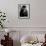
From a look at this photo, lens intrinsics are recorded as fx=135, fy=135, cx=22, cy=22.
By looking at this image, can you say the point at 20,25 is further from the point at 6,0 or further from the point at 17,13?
the point at 6,0

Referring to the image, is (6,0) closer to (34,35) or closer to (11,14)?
(11,14)

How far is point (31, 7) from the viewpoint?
12.7ft

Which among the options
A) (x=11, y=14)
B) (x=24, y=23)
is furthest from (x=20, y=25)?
(x=11, y=14)

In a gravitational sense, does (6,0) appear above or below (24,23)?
above

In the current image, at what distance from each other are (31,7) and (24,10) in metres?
0.22

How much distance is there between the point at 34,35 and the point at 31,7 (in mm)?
807

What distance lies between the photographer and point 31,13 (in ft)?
12.8

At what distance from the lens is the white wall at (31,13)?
388 cm

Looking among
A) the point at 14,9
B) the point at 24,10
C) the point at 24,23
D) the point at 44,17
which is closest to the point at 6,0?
the point at 14,9

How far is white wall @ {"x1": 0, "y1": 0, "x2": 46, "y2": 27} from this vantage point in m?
3.88

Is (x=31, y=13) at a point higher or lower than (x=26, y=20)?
higher

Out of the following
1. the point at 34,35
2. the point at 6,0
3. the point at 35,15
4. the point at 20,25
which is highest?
the point at 6,0

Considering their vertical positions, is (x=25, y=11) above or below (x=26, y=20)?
above

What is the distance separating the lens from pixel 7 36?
3.70m
